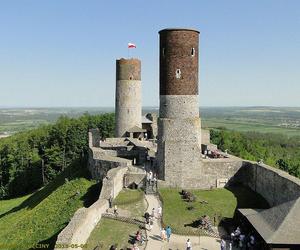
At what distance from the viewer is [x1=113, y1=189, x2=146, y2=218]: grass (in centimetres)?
2486

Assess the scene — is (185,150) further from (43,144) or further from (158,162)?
(43,144)

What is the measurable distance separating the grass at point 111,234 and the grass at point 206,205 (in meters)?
2.53

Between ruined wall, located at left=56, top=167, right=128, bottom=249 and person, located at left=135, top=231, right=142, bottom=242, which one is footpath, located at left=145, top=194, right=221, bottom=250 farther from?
ruined wall, located at left=56, top=167, right=128, bottom=249

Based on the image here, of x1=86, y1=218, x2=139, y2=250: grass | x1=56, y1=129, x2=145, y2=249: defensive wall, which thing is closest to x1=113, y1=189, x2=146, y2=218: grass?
x1=56, y1=129, x2=145, y2=249: defensive wall

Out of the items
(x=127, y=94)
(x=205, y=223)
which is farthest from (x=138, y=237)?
(x=127, y=94)

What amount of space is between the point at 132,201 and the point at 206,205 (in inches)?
184

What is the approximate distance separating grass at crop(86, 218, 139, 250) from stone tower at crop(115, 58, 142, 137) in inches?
958

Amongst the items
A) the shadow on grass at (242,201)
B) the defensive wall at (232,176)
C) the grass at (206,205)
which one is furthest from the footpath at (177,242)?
the defensive wall at (232,176)

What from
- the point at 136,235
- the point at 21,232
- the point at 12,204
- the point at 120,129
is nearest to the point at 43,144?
the point at 12,204

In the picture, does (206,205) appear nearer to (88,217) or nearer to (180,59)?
(88,217)

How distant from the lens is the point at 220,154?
116 feet

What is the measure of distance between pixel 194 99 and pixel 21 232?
51.8 feet

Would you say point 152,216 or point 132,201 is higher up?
point 132,201

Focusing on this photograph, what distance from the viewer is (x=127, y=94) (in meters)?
46.7
